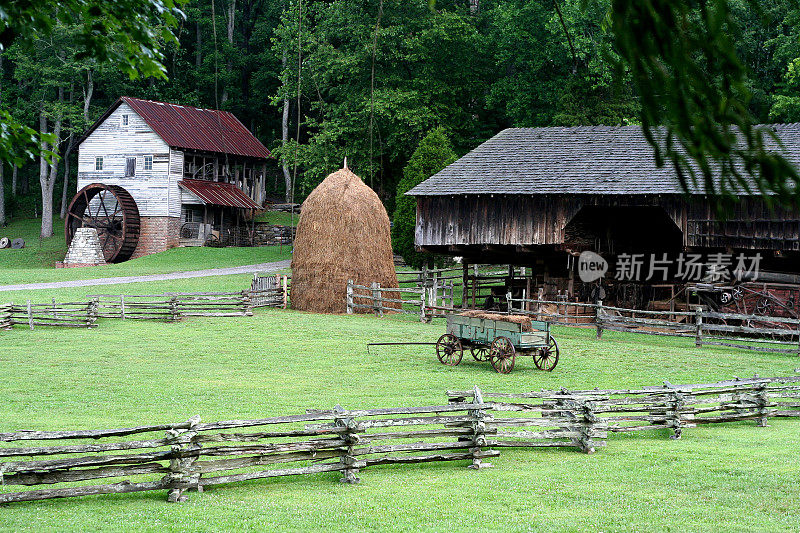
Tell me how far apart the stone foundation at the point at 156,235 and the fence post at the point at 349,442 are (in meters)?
42.2

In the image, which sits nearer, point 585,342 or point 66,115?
point 585,342

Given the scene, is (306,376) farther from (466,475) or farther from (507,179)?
(507,179)

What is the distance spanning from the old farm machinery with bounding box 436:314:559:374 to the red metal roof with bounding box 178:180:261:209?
114 ft

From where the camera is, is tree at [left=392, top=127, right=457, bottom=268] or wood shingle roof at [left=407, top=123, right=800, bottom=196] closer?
wood shingle roof at [left=407, top=123, right=800, bottom=196]

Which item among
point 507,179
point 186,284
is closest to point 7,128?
point 507,179

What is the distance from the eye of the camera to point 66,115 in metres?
56.1

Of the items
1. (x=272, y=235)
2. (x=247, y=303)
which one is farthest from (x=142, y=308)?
(x=272, y=235)

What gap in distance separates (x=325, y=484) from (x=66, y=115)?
5084 cm

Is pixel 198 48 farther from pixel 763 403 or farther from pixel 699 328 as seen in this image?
pixel 763 403

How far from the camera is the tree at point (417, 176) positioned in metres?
37.9

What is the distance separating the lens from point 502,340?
19.2 metres

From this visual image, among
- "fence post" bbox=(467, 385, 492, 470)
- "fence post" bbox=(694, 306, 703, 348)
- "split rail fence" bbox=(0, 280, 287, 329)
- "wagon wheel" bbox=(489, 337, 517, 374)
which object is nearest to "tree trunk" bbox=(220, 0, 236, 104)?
"split rail fence" bbox=(0, 280, 287, 329)

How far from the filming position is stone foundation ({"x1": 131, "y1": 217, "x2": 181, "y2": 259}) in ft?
170

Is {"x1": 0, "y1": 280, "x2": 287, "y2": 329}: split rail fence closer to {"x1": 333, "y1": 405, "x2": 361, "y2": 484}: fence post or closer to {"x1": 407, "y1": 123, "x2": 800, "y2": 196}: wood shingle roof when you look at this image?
{"x1": 407, "y1": 123, "x2": 800, "y2": 196}: wood shingle roof
